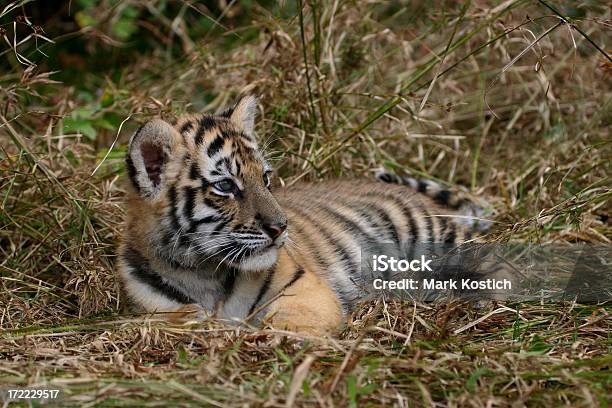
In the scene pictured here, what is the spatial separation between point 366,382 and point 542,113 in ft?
12.7

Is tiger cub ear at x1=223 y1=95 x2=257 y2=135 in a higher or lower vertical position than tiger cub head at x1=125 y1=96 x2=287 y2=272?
higher

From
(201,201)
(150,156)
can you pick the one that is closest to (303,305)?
(201,201)

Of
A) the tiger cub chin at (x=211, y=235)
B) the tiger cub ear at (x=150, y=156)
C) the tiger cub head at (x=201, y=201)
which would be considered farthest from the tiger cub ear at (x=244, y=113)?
the tiger cub ear at (x=150, y=156)

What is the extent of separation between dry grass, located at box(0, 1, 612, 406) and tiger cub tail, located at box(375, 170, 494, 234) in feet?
0.38

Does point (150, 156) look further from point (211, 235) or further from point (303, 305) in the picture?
point (303, 305)

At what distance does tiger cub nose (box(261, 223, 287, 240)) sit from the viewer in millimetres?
4020

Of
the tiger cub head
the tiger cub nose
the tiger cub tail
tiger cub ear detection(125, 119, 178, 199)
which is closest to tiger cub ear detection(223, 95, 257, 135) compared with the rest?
the tiger cub head

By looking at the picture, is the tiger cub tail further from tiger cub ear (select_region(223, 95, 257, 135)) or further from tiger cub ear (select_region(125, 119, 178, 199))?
tiger cub ear (select_region(125, 119, 178, 199))

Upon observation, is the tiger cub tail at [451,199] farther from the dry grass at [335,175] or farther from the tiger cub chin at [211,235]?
the tiger cub chin at [211,235]

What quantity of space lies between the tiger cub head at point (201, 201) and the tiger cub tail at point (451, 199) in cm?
162

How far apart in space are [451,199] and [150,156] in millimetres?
2190

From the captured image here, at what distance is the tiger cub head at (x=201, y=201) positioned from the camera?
4051mm

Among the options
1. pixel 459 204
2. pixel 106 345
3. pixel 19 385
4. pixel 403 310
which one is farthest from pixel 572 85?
pixel 19 385

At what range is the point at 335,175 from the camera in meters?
5.75
